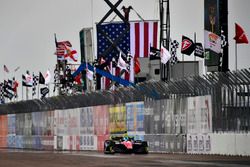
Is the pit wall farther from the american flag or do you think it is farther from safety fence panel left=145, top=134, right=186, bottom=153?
the american flag

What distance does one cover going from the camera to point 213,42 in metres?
50.5

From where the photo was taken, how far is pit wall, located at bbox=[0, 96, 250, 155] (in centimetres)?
4488

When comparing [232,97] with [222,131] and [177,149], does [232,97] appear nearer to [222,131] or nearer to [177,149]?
[222,131]

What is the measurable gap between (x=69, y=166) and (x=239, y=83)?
11491mm

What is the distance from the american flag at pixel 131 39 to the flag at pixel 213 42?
119 feet

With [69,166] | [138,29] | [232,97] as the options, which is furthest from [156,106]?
[138,29]

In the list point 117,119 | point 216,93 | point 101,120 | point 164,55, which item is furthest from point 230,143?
point 164,55

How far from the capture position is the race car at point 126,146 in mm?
50344

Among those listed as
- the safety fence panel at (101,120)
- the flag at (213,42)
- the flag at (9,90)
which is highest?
the flag at (213,42)

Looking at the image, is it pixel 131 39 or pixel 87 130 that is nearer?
pixel 87 130

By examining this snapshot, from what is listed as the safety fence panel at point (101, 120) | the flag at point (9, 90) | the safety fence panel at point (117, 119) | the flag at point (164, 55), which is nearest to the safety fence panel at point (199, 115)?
the safety fence panel at point (117, 119)

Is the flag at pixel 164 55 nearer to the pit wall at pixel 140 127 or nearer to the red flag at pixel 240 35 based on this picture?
the pit wall at pixel 140 127

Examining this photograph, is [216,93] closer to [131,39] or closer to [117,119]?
[117,119]

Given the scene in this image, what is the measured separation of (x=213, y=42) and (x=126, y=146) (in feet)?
26.1
